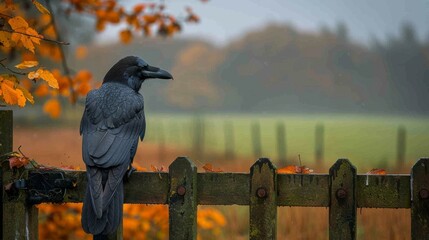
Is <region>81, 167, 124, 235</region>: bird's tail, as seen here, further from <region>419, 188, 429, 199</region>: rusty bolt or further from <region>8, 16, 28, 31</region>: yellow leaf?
<region>419, 188, 429, 199</region>: rusty bolt

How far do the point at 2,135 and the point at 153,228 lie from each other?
4039mm

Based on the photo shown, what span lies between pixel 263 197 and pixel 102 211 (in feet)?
2.72

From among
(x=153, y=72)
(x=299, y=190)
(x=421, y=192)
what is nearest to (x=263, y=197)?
(x=299, y=190)

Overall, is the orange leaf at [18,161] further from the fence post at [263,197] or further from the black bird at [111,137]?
the fence post at [263,197]

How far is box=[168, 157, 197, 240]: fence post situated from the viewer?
11.5 ft

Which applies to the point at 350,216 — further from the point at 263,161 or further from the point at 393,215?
the point at 393,215

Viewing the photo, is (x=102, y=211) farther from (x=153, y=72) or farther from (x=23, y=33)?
(x=153, y=72)

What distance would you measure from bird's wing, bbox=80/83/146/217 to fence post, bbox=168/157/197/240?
280mm

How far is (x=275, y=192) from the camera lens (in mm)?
3434

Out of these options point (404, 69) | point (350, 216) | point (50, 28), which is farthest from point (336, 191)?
point (404, 69)

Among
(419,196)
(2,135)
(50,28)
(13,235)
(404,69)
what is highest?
(404,69)

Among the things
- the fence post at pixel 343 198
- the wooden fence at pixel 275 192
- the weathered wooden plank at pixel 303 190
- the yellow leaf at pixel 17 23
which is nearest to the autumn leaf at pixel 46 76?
the yellow leaf at pixel 17 23

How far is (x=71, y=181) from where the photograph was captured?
372 cm

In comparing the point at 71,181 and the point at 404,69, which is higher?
the point at 404,69
